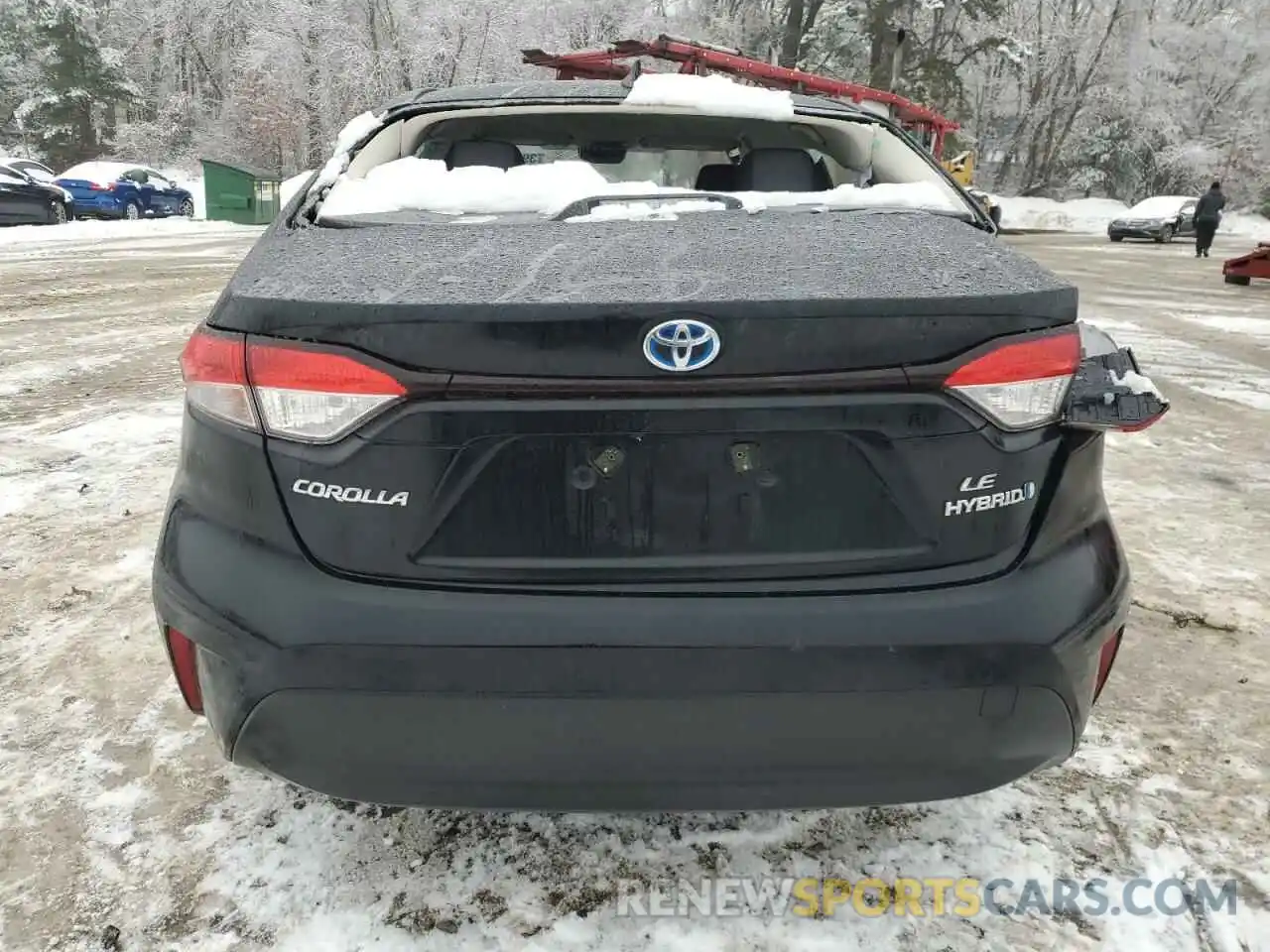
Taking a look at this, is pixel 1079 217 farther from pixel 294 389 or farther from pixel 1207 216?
pixel 294 389

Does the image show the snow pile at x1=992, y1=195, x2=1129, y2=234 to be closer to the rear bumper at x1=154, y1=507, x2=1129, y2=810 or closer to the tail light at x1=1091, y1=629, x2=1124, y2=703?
the tail light at x1=1091, y1=629, x2=1124, y2=703

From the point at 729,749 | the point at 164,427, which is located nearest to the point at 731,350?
the point at 729,749

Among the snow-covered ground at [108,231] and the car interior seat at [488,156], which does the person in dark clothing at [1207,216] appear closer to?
the snow-covered ground at [108,231]

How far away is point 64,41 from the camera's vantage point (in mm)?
40062

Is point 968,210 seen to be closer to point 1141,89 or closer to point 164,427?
point 164,427

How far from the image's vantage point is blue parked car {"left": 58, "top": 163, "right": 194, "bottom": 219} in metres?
23.1

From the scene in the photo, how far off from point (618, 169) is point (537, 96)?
0.66 meters

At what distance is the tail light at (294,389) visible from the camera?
1440 millimetres

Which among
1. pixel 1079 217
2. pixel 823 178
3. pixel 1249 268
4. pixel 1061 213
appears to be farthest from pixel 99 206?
pixel 1079 217

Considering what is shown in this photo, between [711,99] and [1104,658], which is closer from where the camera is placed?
[1104,658]

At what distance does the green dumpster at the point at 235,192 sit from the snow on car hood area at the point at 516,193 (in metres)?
26.6

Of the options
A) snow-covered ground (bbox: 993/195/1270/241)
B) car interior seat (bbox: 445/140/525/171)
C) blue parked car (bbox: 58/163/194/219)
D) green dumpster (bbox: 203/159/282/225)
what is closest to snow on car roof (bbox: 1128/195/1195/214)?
snow-covered ground (bbox: 993/195/1270/241)

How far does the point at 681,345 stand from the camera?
1409mm

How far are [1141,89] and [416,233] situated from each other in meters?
50.1
